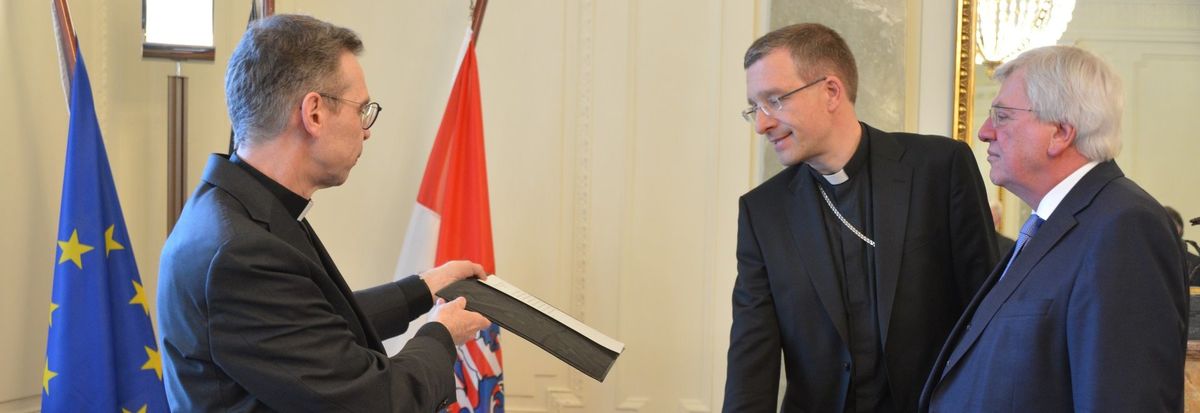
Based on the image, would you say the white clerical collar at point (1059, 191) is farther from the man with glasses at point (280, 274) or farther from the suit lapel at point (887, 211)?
the man with glasses at point (280, 274)

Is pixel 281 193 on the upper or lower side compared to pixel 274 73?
lower

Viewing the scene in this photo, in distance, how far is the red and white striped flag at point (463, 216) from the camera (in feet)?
13.8

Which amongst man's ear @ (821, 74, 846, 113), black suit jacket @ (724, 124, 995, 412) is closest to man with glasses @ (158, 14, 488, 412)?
black suit jacket @ (724, 124, 995, 412)

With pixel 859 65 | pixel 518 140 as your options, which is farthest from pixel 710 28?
pixel 518 140

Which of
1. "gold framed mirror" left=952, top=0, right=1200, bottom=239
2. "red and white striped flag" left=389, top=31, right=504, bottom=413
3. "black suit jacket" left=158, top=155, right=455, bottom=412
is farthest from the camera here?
"gold framed mirror" left=952, top=0, right=1200, bottom=239

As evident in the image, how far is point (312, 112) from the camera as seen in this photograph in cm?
205

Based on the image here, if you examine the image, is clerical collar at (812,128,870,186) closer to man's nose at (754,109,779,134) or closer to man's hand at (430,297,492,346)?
man's nose at (754,109,779,134)

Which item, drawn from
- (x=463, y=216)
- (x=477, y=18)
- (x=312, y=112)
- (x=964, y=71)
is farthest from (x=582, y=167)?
(x=312, y=112)

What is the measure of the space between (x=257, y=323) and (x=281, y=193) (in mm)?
330

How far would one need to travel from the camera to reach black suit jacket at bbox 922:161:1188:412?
1.92 metres

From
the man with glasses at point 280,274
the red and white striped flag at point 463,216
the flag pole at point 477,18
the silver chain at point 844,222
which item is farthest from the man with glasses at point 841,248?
the flag pole at point 477,18

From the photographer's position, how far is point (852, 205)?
281cm

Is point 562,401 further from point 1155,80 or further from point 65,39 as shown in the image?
point 1155,80

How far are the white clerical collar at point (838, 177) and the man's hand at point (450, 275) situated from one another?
95cm
